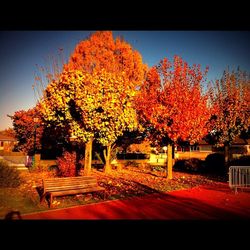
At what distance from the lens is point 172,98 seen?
A: 14.2 m

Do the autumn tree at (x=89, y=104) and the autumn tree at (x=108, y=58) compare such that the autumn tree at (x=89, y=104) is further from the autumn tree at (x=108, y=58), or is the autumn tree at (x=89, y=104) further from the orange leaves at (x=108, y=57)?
the orange leaves at (x=108, y=57)

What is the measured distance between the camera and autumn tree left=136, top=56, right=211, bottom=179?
14.1 meters

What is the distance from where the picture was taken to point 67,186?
346 inches

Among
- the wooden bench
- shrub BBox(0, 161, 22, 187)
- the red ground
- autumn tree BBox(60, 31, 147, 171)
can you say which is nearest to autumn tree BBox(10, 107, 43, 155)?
autumn tree BBox(60, 31, 147, 171)

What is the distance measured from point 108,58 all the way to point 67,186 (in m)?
13.1

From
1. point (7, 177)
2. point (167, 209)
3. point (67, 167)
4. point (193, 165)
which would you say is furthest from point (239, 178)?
point (7, 177)

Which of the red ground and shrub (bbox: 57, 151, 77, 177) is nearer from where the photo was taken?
the red ground

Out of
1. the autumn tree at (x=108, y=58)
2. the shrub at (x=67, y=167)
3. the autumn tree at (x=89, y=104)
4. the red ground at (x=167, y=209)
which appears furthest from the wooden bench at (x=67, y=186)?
the autumn tree at (x=108, y=58)

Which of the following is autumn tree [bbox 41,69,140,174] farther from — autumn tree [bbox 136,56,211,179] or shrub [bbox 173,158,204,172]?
shrub [bbox 173,158,204,172]

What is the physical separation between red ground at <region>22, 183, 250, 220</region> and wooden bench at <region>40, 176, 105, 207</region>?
0.87m

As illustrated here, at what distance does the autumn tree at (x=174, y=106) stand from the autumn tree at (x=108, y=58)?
350 cm
